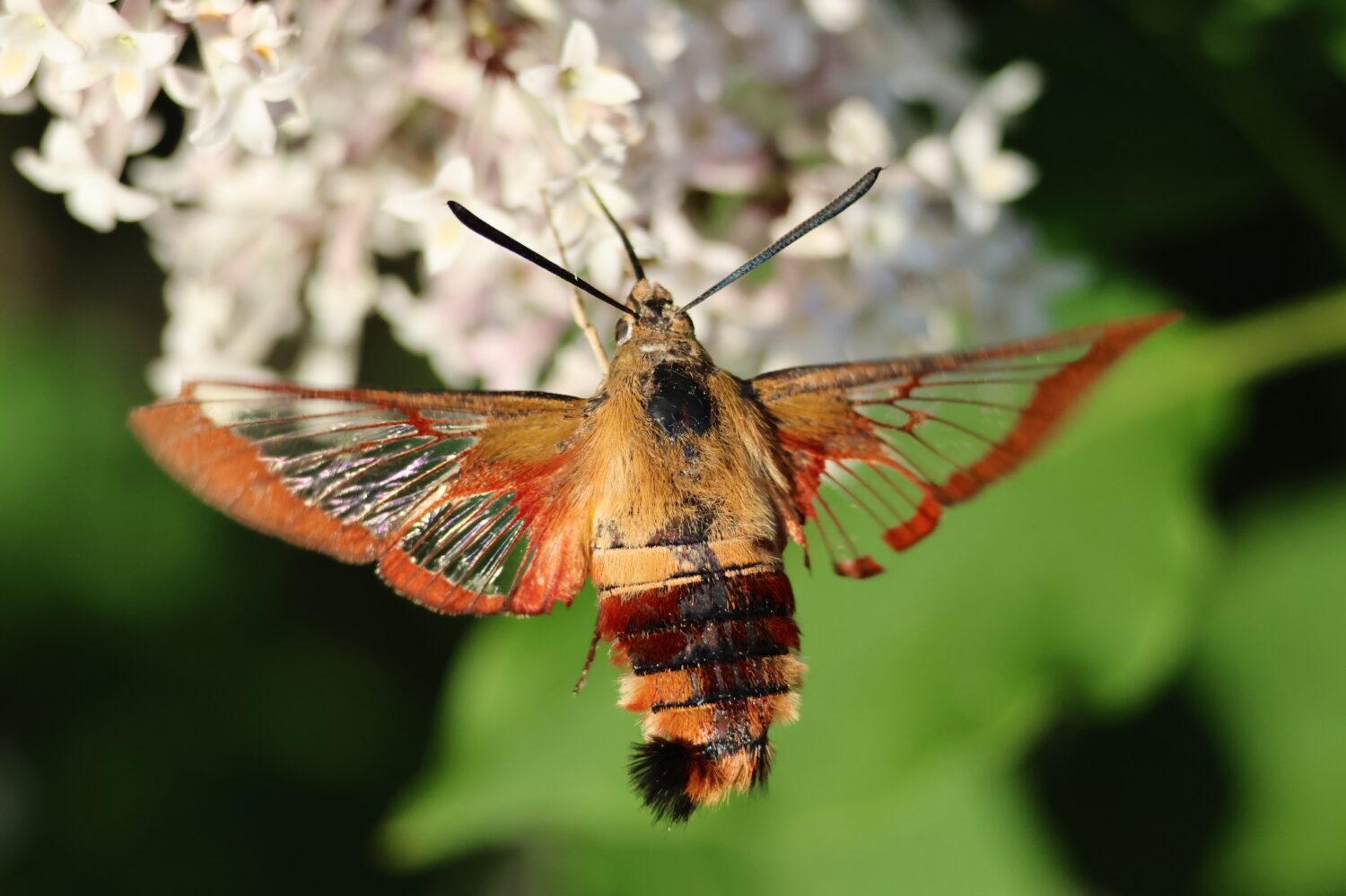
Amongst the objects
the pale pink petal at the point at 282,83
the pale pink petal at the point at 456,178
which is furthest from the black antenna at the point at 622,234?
the pale pink petal at the point at 282,83

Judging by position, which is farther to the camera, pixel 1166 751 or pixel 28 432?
pixel 28 432

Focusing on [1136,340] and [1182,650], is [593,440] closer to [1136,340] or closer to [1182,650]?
[1136,340]

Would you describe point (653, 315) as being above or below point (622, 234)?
below

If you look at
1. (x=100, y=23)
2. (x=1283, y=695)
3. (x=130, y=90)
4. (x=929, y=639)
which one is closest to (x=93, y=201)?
(x=130, y=90)

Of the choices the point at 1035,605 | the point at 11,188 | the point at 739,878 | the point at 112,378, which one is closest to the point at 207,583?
the point at 112,378

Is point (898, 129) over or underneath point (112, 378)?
underneath

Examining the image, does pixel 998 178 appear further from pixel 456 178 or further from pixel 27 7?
pixel 27 7
